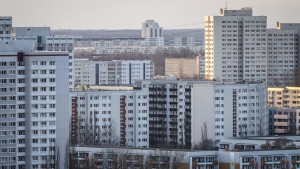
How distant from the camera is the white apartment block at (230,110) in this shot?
5144 cm

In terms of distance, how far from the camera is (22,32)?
54219 millimetres

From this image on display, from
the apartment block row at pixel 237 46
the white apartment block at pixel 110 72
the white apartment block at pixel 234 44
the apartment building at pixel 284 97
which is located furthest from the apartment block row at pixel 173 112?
the white apartment block at pixel 110 72

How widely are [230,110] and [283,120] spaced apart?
12.0ft

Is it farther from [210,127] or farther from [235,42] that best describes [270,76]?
[210,127]

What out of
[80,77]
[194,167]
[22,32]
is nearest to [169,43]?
[80,77]

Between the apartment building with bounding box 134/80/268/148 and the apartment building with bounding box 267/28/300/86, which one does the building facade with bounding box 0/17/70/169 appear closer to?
the apartment building with bounding box 134/80/268/148

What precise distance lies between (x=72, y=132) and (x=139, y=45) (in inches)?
2671

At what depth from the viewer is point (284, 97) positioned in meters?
62.1

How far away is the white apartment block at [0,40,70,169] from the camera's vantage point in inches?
1575

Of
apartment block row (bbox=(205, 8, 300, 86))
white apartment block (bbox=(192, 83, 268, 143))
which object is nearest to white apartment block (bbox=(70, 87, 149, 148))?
white apartment block (bbox=(192, 83, 268, 143))

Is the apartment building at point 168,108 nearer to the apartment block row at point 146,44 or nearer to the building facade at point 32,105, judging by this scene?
the building facade at point 32,105

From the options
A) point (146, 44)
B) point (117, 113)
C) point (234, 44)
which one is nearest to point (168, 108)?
point (117, 113)

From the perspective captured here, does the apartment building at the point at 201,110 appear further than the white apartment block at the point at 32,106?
Yes

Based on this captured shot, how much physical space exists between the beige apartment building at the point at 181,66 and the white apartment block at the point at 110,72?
9224 millimetres
